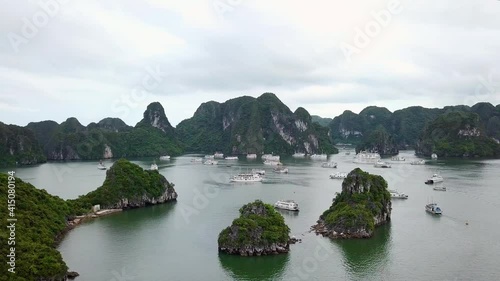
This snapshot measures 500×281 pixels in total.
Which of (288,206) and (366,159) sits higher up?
(366,159)

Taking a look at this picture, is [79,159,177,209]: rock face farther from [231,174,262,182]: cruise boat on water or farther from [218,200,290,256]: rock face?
[231,174,262,182]: cruise boat on water

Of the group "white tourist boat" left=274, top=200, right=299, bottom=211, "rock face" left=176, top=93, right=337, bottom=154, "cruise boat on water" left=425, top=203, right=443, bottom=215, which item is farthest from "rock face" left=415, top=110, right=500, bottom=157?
"white tourist boat" left=274, top=200, right=299, bottom=211

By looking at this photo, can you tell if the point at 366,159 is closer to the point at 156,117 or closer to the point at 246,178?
the point at 246,178

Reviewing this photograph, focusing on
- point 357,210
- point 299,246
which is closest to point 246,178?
point 357,210

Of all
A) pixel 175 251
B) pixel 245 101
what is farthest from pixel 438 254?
pixel 245 101

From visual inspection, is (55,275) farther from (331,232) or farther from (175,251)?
(331,232)
